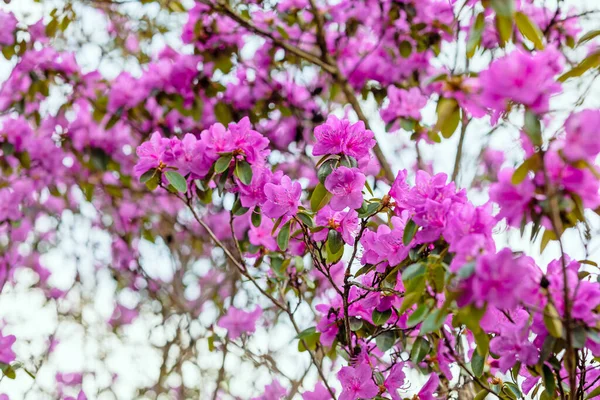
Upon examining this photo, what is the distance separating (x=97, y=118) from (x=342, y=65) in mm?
1272

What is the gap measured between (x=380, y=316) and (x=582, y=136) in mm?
677

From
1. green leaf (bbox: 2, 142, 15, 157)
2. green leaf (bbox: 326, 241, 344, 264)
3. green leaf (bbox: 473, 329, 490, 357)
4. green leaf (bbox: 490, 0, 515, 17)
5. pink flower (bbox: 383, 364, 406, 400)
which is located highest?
green leaf (bbox: 2, 142, 15, 157)

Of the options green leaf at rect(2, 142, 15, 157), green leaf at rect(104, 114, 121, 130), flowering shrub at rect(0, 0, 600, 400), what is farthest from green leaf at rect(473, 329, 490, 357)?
green leaf at rect(2, 142, 15, 157)

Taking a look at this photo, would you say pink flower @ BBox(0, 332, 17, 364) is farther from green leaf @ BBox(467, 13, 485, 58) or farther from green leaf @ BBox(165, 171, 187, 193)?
green leaf @ BBox(467, 13, 485, 58)

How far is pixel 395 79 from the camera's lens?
276cm

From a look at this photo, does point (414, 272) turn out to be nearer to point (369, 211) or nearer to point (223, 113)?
point (369, 211)

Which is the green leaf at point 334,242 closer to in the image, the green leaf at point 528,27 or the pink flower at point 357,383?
the pink flower at point 357,383

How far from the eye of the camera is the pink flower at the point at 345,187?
1.21 metres

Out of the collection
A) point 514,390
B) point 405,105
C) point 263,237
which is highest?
point 405,105

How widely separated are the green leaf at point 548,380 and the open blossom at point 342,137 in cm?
57

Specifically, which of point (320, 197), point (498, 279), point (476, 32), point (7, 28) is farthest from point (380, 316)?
point (7, 28)

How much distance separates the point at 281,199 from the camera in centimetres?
133

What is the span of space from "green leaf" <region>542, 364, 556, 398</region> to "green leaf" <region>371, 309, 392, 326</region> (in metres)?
0.36

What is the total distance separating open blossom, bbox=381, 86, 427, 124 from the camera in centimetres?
232
